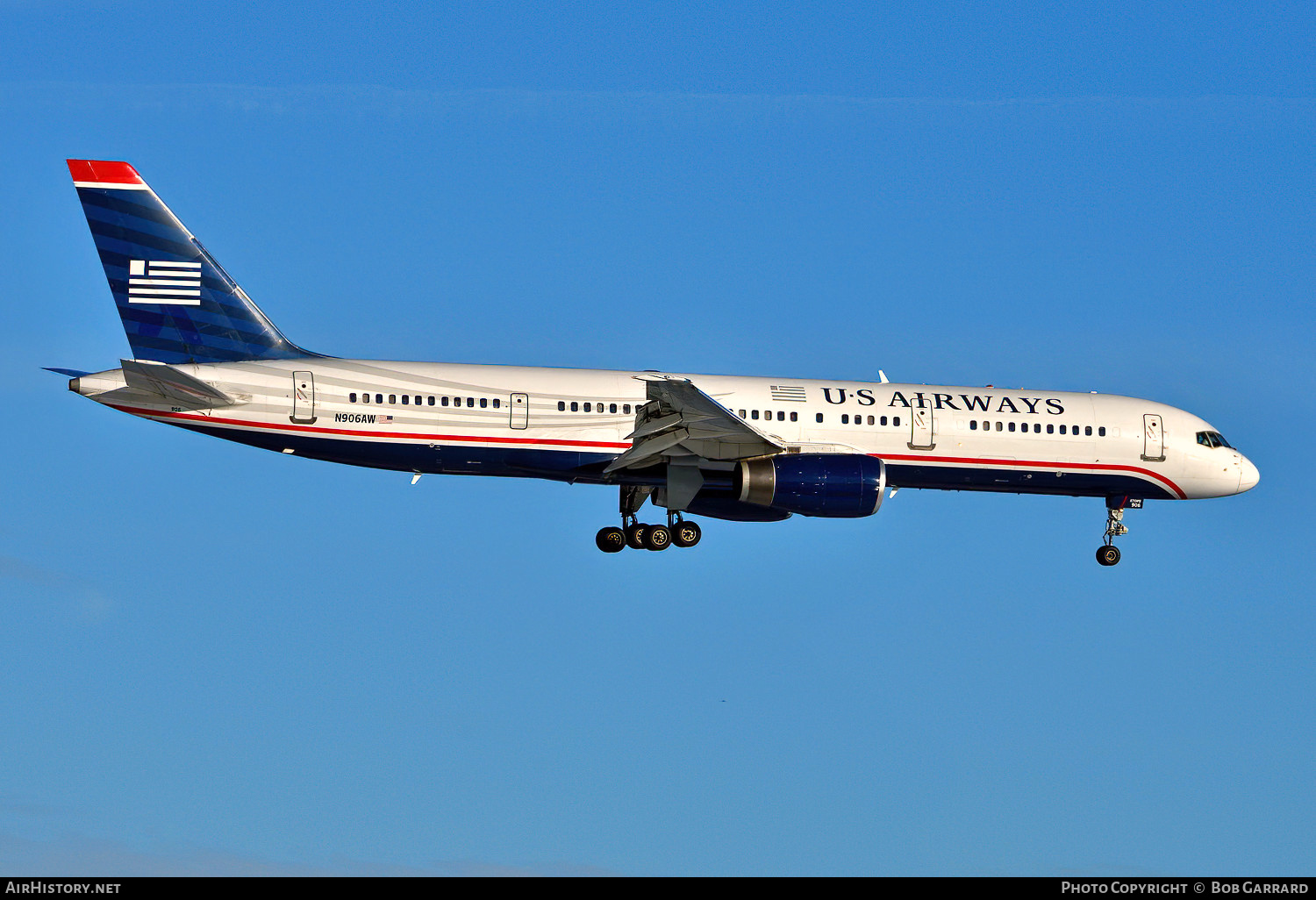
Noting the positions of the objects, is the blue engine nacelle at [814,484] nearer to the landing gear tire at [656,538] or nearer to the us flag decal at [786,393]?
the us flag decal at [786,393]

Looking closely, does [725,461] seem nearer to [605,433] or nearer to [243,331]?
[605,433]

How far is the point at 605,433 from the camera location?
39.1 m

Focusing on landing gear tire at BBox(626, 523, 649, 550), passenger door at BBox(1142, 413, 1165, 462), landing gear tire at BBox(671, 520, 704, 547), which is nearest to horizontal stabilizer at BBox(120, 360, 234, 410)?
landing gear tire at BBox(626, 523, 649, 550)

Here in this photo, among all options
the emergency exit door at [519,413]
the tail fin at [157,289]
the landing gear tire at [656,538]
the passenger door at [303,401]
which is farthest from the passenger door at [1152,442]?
the tail fin at [157,289]

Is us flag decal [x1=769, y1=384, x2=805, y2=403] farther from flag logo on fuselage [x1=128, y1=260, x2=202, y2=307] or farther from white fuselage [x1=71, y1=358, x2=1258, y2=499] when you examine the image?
flag logo on fuselage [x1=128, y1=260, x2=202, y2=307]

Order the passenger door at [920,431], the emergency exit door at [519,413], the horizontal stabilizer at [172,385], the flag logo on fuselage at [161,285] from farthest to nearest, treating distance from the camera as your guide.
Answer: the passenger door at [920,431] < the flag logo on fuselage at [161,285] < the emergency exit door at [519,413] < the horizontal stabilizer at [172,385]

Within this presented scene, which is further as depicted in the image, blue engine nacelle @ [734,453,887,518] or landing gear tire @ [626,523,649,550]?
landing gear tire @ [626,523,649,550]

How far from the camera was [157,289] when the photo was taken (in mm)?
38969

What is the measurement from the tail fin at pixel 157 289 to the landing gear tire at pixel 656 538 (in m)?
9.60

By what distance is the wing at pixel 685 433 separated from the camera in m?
36.8

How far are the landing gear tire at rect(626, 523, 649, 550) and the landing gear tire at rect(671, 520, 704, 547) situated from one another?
71 centimetres

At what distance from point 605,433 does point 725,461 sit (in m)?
2.89

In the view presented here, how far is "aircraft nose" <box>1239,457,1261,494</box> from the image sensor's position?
144 ft
